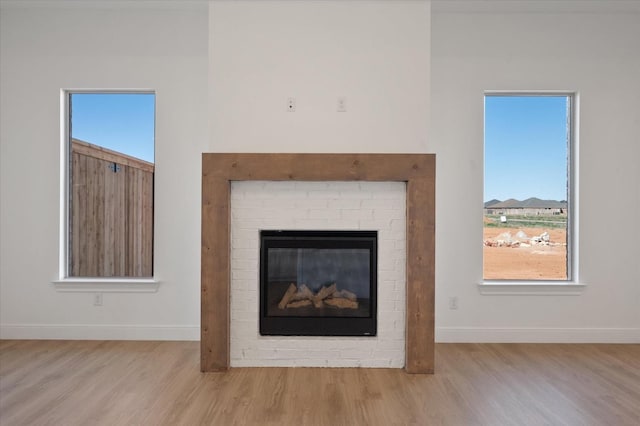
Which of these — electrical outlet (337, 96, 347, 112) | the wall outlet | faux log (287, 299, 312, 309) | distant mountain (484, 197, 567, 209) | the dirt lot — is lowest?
the wall outlet

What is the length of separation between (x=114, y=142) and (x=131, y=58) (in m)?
0.76

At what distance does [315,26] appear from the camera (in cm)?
287

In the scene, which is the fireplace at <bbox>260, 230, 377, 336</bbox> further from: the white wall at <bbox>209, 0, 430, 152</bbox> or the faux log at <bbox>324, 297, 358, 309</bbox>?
the white wall at <bbox>209, 0, 430, 152</bbox>

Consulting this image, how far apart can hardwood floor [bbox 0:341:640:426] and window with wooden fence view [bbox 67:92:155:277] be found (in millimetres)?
821

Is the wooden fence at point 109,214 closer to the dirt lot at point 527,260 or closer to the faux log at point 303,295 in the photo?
the faux log at point 303,295

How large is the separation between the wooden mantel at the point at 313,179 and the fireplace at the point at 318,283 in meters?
0.28

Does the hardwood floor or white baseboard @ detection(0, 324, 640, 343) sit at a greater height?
white baseboard @ detection(0, 324, 640, 343)

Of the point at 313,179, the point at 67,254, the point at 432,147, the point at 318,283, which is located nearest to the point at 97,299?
the point at 67,254

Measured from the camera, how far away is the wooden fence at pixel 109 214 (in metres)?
3.64

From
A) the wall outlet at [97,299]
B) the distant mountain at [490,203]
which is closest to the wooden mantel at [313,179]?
the distant mountain at [490,203]

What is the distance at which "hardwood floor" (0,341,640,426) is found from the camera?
2.16 meters

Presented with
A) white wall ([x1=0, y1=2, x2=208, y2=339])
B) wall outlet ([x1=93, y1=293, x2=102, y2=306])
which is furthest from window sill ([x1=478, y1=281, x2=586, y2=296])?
wall outlet ([x1=93, y1=293, x2=102, y2=306])

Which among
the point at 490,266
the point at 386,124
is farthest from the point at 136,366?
the point at 490,266

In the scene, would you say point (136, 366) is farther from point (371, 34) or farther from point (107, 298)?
point (371, 34)
